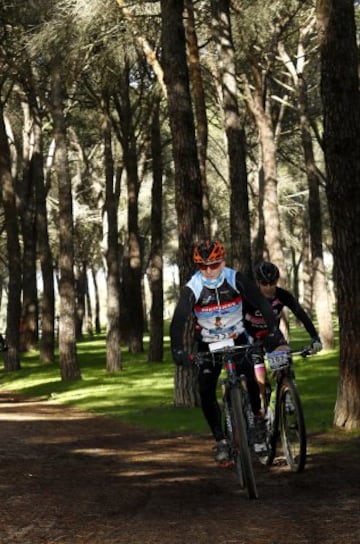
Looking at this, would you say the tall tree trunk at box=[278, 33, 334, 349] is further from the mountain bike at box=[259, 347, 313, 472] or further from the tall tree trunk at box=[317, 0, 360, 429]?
the mountain bike at box=[259, 347, 313, 472]

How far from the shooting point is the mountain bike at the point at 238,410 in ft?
22.5

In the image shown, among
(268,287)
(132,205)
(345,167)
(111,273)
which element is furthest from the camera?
(132,205)

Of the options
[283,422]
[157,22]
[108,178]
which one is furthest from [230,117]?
[283,422]

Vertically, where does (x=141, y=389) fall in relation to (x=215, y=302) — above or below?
below

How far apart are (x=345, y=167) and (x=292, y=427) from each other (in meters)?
3.52

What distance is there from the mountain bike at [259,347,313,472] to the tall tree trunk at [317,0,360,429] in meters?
2.29

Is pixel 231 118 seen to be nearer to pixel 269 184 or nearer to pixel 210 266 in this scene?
pixel 269 184

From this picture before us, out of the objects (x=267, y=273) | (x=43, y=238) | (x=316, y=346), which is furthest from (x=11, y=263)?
(x=316, y=346)

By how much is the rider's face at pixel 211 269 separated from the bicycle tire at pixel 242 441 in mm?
901

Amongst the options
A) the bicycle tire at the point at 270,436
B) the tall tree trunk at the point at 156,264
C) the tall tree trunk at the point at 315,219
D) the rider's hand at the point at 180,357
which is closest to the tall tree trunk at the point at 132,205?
the tall tree trunk at the point at 156,264

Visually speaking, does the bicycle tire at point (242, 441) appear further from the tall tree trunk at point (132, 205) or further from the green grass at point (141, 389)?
the tall tree trunk at point (132, 205)

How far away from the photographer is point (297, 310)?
838cm

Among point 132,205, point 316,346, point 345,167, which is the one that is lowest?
point 316,346

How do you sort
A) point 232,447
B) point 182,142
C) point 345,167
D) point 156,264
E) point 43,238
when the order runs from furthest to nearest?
point 43,238 < point 156,264 < point 182,142 < point 345,167 < point 232,447
